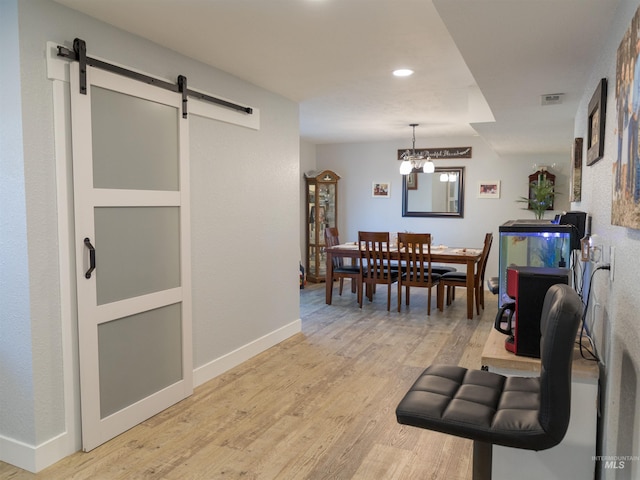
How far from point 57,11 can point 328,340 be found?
3.33m

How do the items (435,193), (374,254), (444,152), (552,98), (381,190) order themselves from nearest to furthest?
(552,98) → (374,254) → (444,152) → (435,193) → (381,190)

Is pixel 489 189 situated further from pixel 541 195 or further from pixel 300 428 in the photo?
pixel 300 428

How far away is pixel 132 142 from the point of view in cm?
271

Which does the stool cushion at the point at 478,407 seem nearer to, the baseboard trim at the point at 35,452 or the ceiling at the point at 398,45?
the ceiling at the point at 398,45

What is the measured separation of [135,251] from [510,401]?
2152mm

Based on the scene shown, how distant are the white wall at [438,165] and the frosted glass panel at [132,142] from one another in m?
5.03

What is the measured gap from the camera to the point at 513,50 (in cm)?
232

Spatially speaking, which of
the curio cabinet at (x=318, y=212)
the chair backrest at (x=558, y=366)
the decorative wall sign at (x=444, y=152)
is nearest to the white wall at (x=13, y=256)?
the chair backrest at (x=558, y=366)

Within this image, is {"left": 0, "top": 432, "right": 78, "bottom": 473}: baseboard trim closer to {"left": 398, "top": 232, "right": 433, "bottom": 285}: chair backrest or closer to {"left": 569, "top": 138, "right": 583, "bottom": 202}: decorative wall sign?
{"left": 569, "top": 138, "right": 583, "bottom": 202}: decorative wall sign

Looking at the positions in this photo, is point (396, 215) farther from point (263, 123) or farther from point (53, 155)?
point (53, 155)

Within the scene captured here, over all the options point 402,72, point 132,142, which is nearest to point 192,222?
point 132,142

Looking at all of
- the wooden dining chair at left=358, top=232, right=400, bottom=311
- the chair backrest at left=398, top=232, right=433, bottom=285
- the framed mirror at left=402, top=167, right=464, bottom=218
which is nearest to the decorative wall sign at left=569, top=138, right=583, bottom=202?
the chair backrest at left=398, top=232, right=433, bottom=285

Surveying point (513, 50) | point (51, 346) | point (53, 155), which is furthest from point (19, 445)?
point (513, 50)

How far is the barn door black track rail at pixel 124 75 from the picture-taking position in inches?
92.8
